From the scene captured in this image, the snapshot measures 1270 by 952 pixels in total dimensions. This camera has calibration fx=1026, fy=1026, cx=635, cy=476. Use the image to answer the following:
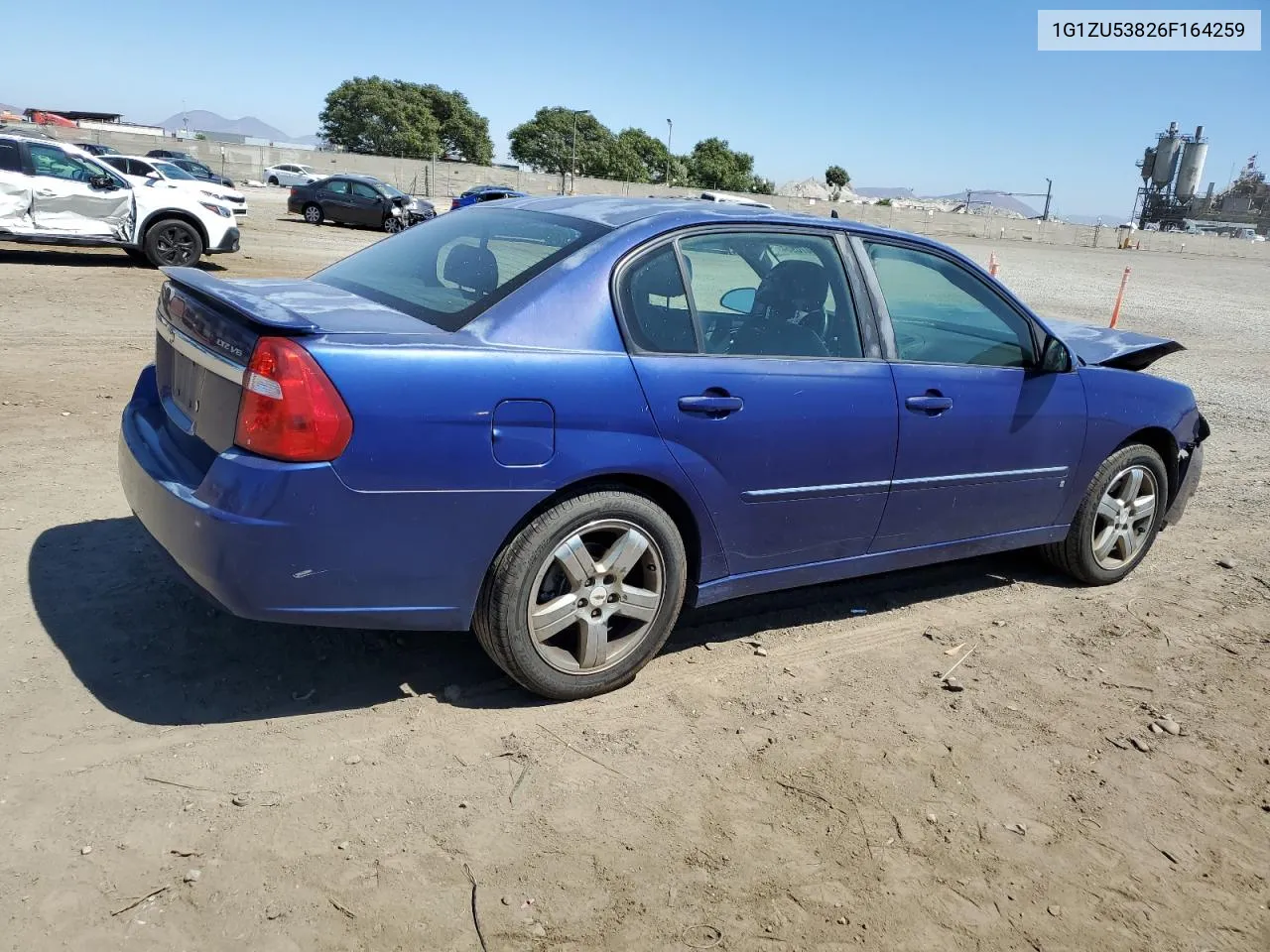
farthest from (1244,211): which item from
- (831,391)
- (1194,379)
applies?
(831,391)

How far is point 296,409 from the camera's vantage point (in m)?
2.90

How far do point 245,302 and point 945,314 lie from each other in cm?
289

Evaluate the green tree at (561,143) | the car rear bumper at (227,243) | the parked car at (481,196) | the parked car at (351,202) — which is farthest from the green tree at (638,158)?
the car rear bumper at (227,243)

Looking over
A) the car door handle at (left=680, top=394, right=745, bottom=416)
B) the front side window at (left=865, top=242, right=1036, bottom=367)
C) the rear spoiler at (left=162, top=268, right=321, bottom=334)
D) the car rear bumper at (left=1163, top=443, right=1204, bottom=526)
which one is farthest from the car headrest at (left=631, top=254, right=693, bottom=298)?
the car rear bumper at (left=1163, top=443, right=1204, bottom=526)

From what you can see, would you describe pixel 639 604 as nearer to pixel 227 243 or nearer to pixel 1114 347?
pixel 1114 347

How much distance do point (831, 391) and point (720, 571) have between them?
31.4 inches

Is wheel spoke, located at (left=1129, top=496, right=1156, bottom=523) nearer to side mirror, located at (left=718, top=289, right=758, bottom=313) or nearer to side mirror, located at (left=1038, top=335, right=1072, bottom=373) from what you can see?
side mirror, located at (left=1038, top=335, right=1072, bottom=373)

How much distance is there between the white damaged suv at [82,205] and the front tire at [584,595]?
1305 centimetres

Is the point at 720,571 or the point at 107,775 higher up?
the point at 720,571

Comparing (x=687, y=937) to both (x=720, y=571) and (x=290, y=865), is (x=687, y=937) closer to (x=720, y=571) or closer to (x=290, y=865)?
(x=290, y=865)

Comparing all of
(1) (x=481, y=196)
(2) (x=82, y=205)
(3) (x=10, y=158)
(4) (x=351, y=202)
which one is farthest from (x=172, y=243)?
(4) (x=351, y=202)

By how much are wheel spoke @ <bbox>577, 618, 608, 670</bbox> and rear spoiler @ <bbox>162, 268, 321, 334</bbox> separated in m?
1.31

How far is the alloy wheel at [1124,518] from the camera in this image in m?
5.05

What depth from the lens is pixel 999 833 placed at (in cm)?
301
